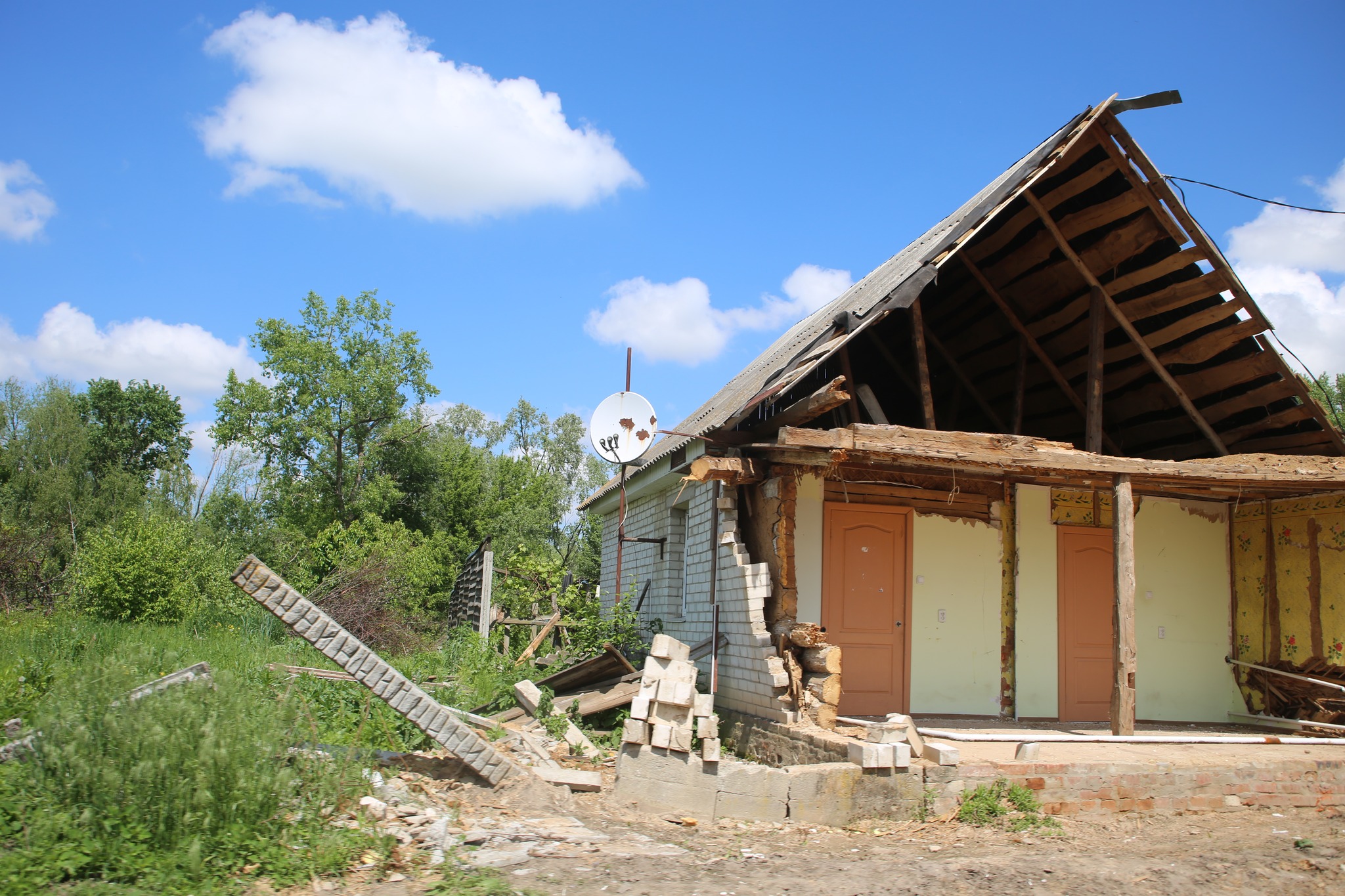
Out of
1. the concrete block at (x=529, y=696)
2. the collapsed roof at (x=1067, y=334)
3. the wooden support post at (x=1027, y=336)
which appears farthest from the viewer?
the wooden support post at (x=1027, y=336)

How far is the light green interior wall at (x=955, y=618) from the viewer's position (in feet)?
30.6

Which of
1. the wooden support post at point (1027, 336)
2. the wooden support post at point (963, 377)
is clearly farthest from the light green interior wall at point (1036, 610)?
the wooden support post at point (1027, 336)

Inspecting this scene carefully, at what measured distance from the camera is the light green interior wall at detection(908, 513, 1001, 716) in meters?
9.34

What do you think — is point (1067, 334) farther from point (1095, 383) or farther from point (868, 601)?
point (868, 601)

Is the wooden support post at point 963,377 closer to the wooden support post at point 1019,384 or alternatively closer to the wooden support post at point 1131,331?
the wooden support post at point 1019,384

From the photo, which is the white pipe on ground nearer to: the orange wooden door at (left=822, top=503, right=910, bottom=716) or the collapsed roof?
the orange wooden door at (left=822, top=503, right=910, bottom=716)

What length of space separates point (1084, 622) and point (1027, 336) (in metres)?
3.44

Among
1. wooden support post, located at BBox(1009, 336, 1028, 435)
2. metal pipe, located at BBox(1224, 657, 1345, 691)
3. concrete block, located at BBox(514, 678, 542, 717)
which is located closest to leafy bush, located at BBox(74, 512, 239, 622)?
concrete block, located at BBox(514, 678, 542, 717)

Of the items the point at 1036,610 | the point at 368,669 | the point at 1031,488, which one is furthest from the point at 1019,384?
the point at 368,669

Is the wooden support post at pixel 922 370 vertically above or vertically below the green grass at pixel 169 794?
above

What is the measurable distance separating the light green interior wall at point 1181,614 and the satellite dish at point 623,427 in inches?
239

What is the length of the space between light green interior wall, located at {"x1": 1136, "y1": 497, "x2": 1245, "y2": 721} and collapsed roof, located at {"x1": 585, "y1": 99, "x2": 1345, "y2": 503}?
1024 millimetres

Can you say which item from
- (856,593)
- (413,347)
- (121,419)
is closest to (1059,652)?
(856,593)

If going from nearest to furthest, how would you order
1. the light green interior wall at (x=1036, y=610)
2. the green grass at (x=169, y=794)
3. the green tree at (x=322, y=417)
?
the green grass at (x=169, y=794) < the light green interior wall at (x=1036, y=610) < the green tree at (x=322, y=417)
